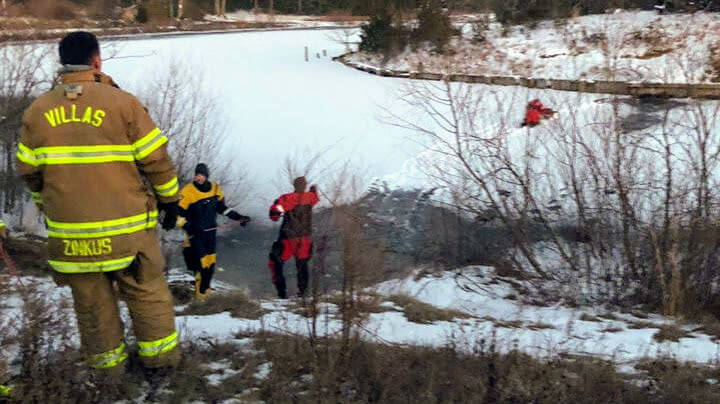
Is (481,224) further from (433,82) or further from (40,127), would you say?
(40,127)

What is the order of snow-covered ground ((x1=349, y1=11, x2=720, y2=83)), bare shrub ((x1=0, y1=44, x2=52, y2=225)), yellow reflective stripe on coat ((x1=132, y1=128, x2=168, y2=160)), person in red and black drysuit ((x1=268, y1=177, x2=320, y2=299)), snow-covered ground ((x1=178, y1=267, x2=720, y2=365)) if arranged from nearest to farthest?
yellow reflective stripe on coat ((x1=132, y1=128, x2=168, y2=160)), snow-covered ground ((x1=178, y1=267, x2=720, y2=365)), person in red and black drysuit ((x1=268, y1=177, x2=320, y2=299)), bare shrub ((x1=0, y1=44, x2=52, y2=225)), snow-covered ground ((x1=349, y1=11, x2=720, y2=83))

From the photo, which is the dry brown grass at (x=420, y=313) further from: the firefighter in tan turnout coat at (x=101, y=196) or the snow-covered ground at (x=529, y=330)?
the firefighter in tan turnout coat at (x=101, y=196)

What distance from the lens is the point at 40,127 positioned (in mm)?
3592

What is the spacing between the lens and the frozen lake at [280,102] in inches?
618

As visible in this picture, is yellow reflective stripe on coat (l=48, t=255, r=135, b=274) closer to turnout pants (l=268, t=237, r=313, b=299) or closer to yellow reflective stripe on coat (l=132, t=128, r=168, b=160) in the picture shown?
yellow reflective stripe on coat (l=132, t=128, r=168, b=160)

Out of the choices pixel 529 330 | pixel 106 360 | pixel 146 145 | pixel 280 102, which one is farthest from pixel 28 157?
pixel 280 102

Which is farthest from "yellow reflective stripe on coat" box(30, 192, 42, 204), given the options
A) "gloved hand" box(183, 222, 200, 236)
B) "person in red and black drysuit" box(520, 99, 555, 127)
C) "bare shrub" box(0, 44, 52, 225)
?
"bare shrub" box(0, 44, 52, 225)

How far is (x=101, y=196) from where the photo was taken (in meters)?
3.66

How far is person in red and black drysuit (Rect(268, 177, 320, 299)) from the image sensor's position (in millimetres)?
6629

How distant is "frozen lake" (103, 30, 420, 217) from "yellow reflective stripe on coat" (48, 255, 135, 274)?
6475 millimetres

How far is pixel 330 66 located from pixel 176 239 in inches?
671

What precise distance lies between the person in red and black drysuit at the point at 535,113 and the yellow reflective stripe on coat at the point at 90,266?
655cm

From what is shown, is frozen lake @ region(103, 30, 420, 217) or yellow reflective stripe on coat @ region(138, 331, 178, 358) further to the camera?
frozen lake @ region(103, 30, 420, 217)

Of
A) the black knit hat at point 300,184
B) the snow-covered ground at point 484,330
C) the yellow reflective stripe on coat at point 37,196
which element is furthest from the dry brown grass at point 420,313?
the yellow reflective stripe on coat at point 37,196
